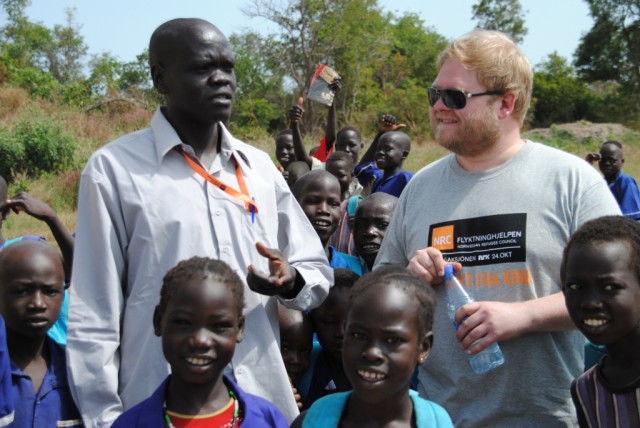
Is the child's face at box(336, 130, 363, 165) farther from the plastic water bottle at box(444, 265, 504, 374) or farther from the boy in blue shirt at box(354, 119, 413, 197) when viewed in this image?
the plastic water bottle at box(444, 265, 504, 374)

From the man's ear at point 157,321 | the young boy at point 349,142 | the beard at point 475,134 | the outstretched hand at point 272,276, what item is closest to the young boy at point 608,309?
the beard at point 475,134

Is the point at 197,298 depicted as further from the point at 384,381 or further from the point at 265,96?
the point at 265,96

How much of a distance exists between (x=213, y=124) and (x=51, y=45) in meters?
41.7

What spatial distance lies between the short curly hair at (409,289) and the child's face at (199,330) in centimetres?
44

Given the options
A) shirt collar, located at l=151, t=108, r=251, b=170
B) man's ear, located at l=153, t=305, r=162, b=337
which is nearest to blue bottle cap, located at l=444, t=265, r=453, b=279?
shirt collar, located at l=151, t=108, r=251, b=170

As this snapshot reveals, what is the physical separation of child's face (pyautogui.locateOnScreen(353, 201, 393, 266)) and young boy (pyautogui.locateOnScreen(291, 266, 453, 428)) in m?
2.01

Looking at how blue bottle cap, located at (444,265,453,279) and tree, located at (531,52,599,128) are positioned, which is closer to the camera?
blue bottle cap, located at (444,265,453,279)

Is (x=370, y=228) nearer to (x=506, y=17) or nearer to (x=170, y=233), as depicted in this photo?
(x=170, y=233)

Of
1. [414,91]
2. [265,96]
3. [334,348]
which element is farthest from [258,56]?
[334,348]

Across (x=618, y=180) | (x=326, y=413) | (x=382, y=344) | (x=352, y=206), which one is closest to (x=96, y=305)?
(x=326, y=413)

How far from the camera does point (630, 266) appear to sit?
2.39m

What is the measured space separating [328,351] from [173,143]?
5.18 ft

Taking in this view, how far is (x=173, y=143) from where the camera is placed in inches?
106

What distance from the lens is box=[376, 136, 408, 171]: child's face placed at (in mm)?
6992
